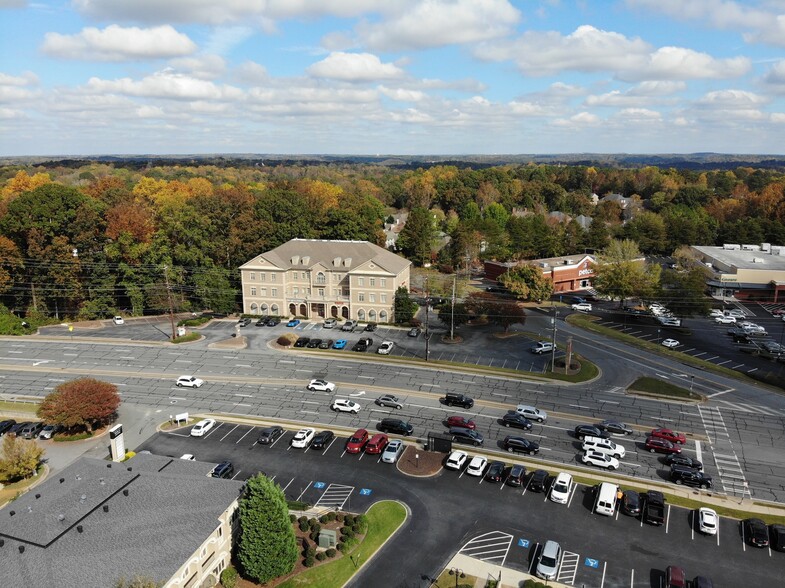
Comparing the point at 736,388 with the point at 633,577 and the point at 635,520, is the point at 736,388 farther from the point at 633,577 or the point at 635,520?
the point at 633,577

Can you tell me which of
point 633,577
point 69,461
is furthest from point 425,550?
point 69,461

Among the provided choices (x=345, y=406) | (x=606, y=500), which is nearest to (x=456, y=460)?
(x=606, y=500)

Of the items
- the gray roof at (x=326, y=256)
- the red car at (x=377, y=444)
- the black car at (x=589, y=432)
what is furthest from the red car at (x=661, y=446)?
the gray roof at (x=326, y=256)

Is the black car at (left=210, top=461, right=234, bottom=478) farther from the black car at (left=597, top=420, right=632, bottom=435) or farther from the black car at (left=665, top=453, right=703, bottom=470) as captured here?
the black car at (left=665, top=453, right=703, bottom=470)

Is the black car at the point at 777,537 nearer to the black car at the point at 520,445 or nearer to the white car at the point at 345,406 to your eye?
the black car at the point at 520,445

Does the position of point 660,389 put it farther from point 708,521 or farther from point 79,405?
point 79,405
